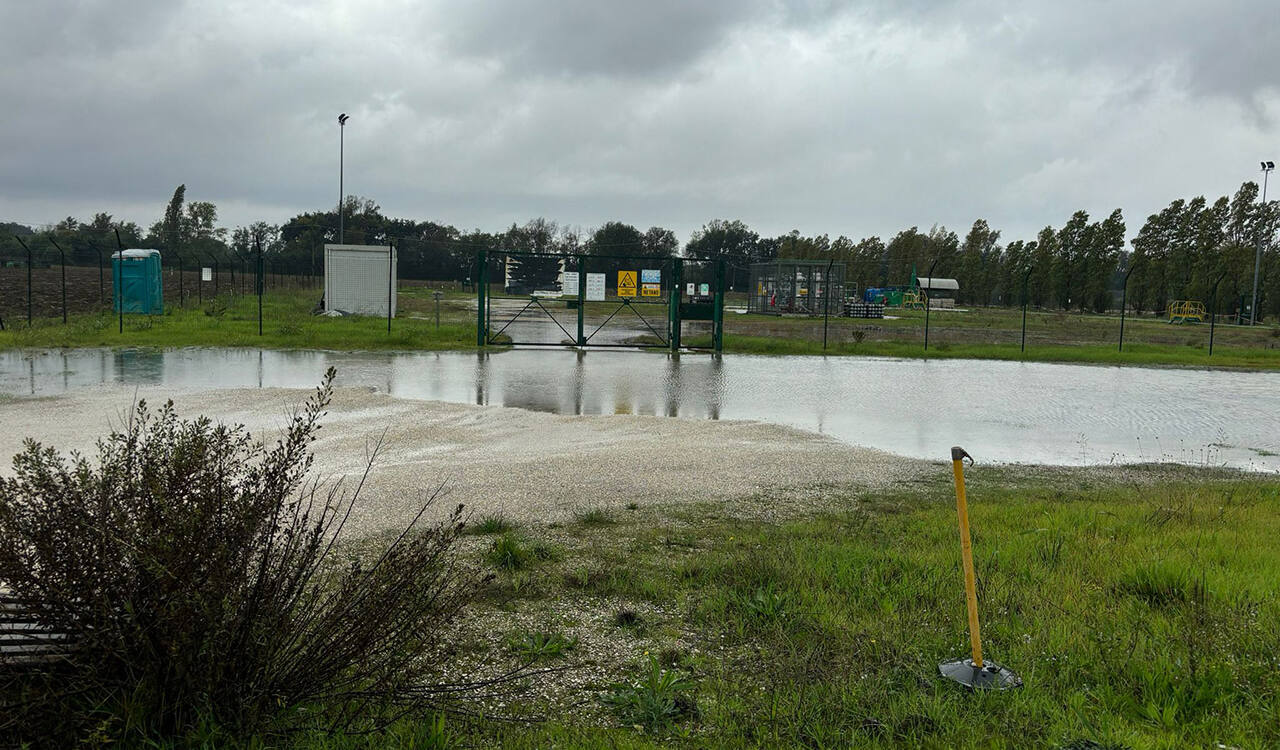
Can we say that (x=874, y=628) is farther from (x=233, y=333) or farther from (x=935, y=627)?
(x=233, y=333)

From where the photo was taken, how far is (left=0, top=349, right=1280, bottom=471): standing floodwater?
11.9 metres

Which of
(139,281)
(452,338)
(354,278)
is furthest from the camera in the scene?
(354,278)

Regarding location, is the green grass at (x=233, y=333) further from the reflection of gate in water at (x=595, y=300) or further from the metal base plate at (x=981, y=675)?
the metal base plate at (x=981, y=675)

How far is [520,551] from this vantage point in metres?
5.97

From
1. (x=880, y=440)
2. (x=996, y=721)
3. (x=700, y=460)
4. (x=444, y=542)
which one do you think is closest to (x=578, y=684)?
(x=444, y=542)

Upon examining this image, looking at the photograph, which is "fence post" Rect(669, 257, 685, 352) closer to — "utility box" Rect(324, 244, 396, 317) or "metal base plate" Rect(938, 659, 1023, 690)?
"utility box" Rect(324, 244, 396, 317)

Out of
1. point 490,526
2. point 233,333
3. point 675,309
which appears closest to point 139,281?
point 233,333

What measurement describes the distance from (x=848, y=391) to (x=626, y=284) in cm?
1040

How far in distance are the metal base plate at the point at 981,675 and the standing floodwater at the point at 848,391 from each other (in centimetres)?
656

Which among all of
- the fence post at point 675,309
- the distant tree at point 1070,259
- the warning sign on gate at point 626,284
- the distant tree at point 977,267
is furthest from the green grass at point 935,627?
the distant tree at point 977,267

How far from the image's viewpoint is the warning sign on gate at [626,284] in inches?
1012

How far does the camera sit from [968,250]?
86.2 m

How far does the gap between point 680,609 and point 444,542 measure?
185cm

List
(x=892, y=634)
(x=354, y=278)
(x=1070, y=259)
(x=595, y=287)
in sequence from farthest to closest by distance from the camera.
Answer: (x=1070, y=259) → (x=354, y=278) → (x=595, y=287) → (x=892, y=634)
